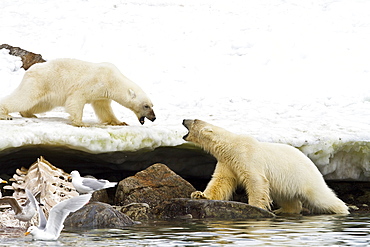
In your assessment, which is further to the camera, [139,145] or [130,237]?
[139,145]

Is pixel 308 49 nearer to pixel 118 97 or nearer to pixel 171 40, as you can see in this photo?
pixel 171 40

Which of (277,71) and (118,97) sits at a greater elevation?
(277,71)

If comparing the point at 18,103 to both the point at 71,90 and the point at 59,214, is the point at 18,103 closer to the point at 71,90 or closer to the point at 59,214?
the point at 71,90

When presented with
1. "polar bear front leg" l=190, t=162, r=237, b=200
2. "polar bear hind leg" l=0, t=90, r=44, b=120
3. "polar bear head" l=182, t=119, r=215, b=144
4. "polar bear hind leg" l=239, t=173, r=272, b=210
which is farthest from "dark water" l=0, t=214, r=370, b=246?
"polar bear hind leg" l=0, t=90, r=44, b=120

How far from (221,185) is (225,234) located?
300cm

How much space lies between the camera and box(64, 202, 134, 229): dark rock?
28.4 ft

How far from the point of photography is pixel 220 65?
16.5 m

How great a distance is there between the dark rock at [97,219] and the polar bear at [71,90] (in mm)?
3100

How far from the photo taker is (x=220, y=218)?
949cm

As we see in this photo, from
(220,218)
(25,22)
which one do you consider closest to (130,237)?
(220,218)

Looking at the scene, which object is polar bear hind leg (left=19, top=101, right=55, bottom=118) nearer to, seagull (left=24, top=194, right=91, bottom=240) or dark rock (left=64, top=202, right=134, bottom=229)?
dark rock (left=64, top=202, right=134, bottom=229)

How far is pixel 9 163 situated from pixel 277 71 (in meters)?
7.09

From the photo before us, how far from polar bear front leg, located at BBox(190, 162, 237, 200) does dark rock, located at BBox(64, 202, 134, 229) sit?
6.53ft

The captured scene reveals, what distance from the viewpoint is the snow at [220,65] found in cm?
1128
